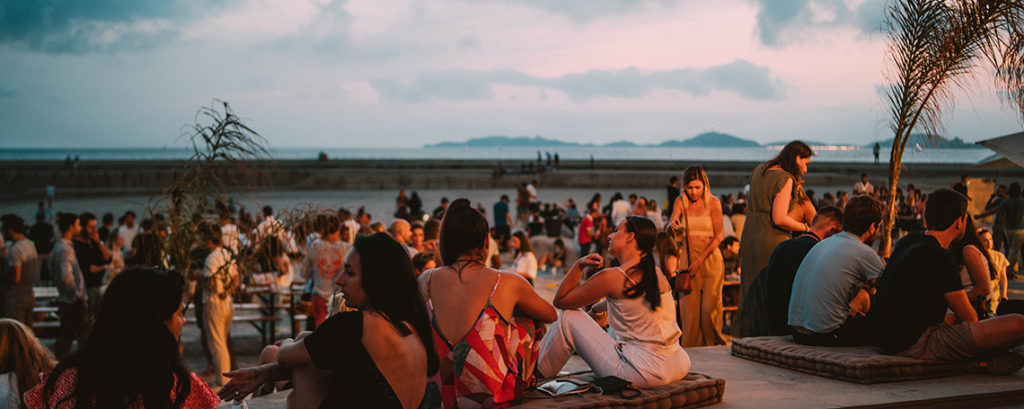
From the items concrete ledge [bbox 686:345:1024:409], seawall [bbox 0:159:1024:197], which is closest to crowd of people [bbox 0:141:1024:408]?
concrete ledge [bbox 686:345:1024:409]

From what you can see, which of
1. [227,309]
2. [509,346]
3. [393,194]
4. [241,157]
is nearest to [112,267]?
[227,309]

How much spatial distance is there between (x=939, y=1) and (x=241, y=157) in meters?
6.44

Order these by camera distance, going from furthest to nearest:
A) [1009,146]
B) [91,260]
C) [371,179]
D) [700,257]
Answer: [371,179] → [91,260] → [700,257] → [1009,146]

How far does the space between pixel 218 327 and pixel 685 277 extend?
14.6ft

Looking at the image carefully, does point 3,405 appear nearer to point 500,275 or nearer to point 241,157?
point 500,275

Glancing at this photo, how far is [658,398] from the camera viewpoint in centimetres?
416

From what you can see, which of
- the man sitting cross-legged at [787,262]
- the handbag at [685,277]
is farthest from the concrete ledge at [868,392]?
the handbag at [685,277]

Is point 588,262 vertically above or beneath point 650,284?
above

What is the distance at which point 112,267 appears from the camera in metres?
10.4

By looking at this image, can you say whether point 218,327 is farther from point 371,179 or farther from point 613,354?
point 371,179

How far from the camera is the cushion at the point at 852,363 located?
16.1ft

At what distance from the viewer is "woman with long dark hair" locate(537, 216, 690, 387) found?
4250 millimetres

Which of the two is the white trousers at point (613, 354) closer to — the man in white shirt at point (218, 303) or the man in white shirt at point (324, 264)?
the man in white shirt at point (324, 264)

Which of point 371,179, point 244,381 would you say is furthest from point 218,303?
point 371,179
